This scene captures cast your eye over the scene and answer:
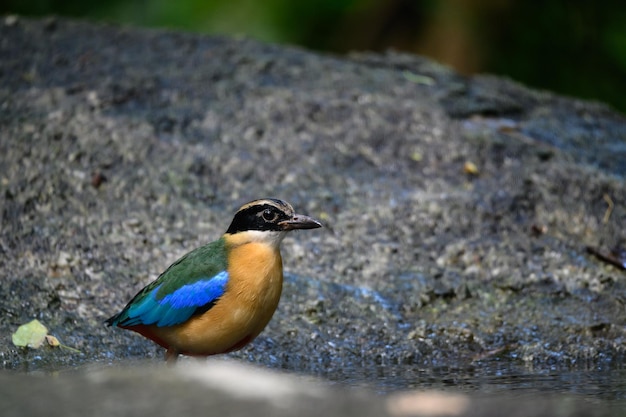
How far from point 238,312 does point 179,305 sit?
14.5 inches

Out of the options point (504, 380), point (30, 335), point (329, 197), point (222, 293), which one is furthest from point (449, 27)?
point (30, 335)

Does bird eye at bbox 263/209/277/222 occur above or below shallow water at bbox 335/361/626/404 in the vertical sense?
above

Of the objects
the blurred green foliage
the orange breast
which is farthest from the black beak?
the blurred green foliage

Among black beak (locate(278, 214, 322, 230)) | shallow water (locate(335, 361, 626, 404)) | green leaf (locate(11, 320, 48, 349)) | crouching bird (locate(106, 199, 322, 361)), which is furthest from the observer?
green leaf (locate(11, 320, 48, 349))

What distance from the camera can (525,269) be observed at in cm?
681

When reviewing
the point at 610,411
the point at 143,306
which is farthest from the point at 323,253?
the point at 610,411

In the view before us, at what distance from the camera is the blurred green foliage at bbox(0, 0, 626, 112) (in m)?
12.1

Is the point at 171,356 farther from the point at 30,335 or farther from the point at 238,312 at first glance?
the point at 30,335

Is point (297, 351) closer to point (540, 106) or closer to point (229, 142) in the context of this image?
point (229, 142)

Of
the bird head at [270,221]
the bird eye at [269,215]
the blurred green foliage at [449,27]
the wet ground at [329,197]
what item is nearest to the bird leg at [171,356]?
the wet ground at [329,197]

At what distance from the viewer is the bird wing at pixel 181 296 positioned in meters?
5.42

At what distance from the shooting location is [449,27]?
12047mm

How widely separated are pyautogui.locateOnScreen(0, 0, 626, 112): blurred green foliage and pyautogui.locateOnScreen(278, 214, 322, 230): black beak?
6795mm

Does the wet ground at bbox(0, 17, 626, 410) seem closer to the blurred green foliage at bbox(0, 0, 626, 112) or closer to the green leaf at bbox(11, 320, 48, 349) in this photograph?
the green leaf at bbox(11, 320, 48, 349)
